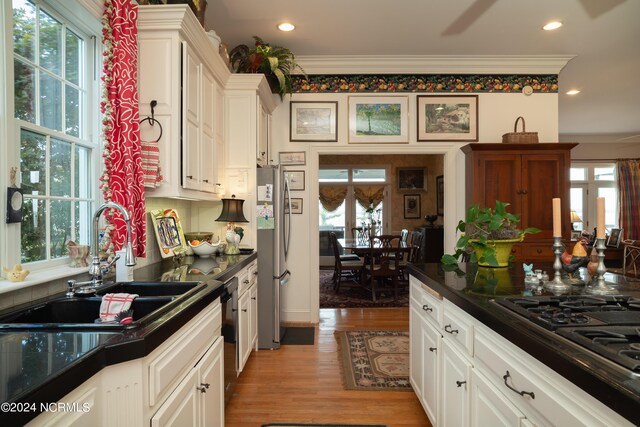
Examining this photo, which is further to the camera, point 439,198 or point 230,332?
point 439,198

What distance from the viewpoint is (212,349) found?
1.88m

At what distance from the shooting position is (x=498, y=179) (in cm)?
410

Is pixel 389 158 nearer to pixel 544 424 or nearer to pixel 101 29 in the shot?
pixel 101 29

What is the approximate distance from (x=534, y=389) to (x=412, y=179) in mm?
7718

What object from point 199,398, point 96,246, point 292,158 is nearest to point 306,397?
point 199,398

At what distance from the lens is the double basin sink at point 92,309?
1186 millimetres

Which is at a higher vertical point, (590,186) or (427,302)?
(590,186)

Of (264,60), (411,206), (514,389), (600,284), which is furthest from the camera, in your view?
(411,206)

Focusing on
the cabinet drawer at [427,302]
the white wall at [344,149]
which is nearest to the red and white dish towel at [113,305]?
the cabinet drawer at [427,302]

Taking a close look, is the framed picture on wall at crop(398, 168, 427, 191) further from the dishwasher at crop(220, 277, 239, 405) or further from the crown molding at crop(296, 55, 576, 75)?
the dishwasher at crop(220, 277, 239, 405)

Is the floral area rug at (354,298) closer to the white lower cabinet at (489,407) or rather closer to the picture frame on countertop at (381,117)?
the picture frame on countertop at (381,117)

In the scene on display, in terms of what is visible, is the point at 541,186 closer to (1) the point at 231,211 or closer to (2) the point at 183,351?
(1) the point at 231,211

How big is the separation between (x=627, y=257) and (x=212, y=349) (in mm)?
8224

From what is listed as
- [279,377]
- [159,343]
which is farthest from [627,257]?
[159,343]
